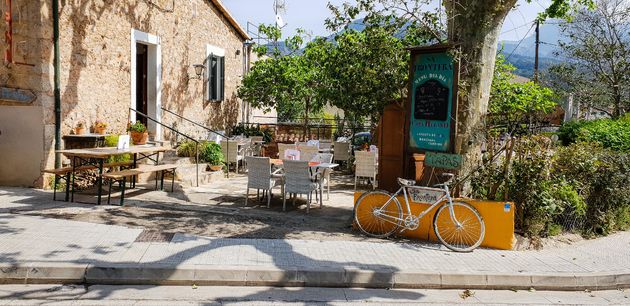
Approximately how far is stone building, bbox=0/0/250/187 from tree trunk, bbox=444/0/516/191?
714 cm

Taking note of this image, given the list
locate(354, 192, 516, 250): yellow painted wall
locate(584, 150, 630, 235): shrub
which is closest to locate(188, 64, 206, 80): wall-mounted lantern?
locate(354, 192, 516, 250): yellow painted wall

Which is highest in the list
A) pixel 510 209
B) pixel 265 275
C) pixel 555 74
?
pixel 555 74

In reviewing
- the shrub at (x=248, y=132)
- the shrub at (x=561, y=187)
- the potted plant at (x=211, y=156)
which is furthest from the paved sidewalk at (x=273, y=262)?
the shrub at (x=248, y=132)

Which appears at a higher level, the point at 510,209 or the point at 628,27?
the point at 628,27

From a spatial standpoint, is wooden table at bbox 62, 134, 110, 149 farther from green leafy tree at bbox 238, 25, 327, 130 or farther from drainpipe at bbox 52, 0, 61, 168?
green leafy tree at bbox 238, 25, 327, 130

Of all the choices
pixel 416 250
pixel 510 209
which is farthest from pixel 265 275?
pixel 510 209

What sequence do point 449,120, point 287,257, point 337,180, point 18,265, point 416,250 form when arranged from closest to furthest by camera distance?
point 18,265 < point 287,257 < point 416,250 < point 449,120 < point 337,180

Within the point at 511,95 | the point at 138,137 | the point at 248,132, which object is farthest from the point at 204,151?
the point at 511,95

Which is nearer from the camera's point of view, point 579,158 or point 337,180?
point 579,158

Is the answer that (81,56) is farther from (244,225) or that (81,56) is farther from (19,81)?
(244,225)

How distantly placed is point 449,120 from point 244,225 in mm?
3351

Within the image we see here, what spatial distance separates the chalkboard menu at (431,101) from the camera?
677 centimetres

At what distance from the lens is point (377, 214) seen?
6586mm

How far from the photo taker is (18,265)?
466 cm
